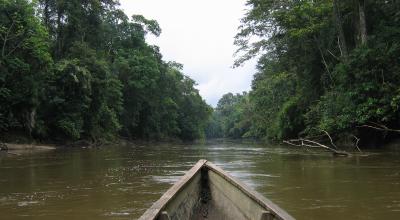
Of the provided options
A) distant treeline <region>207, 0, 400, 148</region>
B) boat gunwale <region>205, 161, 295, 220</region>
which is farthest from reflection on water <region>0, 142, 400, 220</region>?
distant treeline <region>207, 0, 400, 148</region>

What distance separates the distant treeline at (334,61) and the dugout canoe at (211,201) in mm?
13367

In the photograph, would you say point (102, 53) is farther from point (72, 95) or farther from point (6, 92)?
point (6, 92)

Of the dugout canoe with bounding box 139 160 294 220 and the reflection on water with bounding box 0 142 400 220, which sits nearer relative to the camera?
the dugout canoe with bounding box 139 160 294 220

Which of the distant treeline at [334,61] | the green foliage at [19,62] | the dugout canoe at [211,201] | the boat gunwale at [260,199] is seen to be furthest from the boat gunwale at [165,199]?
the green foliage at [19,62]

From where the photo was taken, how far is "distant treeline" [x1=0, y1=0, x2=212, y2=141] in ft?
89.6

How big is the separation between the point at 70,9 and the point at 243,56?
15372mm

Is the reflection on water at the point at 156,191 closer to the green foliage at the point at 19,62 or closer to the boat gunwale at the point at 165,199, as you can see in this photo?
the boat gunwale at the point at 165,199

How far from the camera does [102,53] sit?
44188 millimetres

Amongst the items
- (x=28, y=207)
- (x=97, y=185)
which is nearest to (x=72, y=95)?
(x=97, y=185)

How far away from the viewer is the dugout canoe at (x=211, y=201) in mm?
4027

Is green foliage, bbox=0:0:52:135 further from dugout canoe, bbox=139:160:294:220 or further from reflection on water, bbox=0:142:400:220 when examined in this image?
dugout canoe, bbox=139:160:294:220

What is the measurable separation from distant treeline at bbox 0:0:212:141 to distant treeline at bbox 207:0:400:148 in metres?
12.8

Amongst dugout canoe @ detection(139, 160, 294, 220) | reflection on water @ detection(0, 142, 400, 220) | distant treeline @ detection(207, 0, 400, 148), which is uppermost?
distant treeline @ detection(207, 0, 400, 148)

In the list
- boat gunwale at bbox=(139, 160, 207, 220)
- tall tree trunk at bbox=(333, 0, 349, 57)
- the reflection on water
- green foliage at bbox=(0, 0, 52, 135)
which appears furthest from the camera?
green foliage at bbox=(0, 0, 52, 135)
